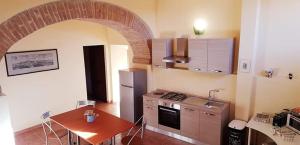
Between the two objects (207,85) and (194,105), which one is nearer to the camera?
(194,105)

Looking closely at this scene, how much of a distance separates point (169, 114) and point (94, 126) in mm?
1739

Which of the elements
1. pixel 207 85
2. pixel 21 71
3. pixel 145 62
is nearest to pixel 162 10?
pixel 145 62

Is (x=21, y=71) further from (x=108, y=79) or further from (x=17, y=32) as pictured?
(x=108, y=79)

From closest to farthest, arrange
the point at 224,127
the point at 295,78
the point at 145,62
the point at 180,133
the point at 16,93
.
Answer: the point at 295,78 → the point at 224,127 → the point at 180,133 → the point at 16,93 → the point at 145,62

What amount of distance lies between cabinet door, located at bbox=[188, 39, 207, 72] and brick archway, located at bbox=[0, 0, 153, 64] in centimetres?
121

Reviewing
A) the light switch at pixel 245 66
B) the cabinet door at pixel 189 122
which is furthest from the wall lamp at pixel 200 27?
the cabinet door at pixel 189 122

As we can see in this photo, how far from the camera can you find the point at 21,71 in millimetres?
5027

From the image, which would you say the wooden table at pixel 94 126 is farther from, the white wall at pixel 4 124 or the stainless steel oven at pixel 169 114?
the stainless steel oven at pixel 169 114

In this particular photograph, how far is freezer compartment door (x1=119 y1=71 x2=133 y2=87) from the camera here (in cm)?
526

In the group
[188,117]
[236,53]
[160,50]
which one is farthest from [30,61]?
[236,53]

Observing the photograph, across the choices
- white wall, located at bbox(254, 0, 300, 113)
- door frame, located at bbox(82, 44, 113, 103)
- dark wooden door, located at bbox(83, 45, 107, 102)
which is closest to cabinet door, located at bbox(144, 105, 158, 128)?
white wall, located at bbox(254, 0, 300, 113)

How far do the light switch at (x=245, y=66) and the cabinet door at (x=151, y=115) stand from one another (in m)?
2.05

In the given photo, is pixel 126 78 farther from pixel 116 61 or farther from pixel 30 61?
pixel 30 61

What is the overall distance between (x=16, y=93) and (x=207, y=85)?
434 centimetres
